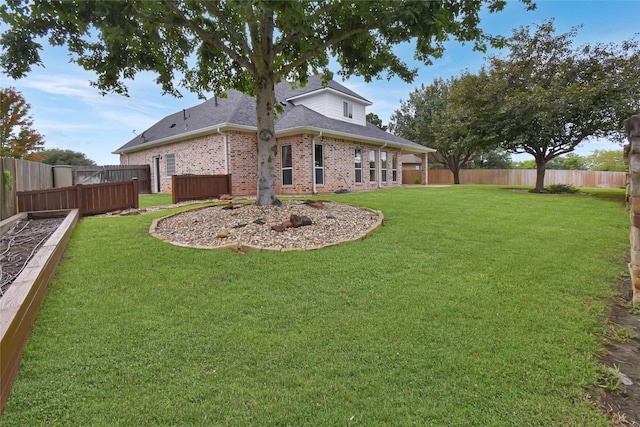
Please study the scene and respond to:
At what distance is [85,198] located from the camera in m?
8.34

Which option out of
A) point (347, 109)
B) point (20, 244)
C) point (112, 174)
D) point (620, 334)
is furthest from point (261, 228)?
point (112, 174)

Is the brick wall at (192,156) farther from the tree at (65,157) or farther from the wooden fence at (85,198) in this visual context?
the tree at (65,157)

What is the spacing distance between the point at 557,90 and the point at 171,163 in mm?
17970

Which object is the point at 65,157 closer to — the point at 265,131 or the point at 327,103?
the point at 327,103

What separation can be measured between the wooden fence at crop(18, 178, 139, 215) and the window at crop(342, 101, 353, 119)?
1171 cm

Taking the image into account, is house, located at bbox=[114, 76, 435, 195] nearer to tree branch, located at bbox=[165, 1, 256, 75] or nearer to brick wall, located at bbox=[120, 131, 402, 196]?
brick wall, located at bbox=[120, 131, 402, 196]

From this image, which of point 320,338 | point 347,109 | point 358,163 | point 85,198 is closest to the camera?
point 320,338

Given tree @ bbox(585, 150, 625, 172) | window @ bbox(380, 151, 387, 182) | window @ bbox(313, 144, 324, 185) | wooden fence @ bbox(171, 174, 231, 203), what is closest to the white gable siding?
window @ bbox(380, 151, 387, 182)

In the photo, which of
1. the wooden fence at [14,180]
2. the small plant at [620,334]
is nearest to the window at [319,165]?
the wooden fence at [14,180]

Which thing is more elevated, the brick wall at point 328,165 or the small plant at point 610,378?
the brick wall at point 328,165


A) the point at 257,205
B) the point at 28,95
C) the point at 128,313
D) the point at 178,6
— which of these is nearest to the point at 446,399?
the point at 128,313

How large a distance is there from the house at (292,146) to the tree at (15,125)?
7787 millimetres

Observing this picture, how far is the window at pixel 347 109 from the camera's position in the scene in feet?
59.4

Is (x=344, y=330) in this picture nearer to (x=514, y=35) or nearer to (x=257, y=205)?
(x=257, y=205)
